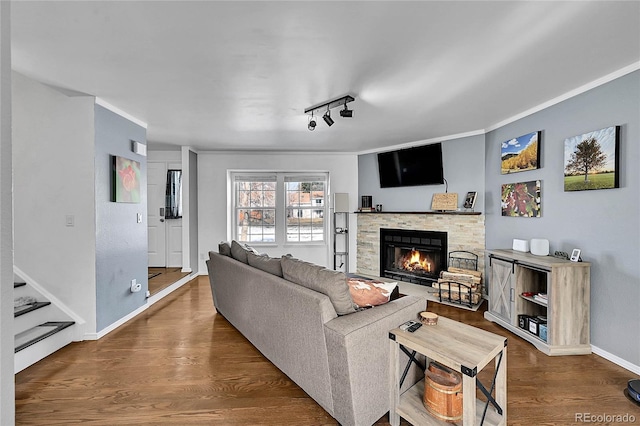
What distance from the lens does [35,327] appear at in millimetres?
2590

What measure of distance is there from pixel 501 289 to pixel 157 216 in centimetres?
555

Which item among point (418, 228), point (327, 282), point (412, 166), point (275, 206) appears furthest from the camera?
point (275, 206)

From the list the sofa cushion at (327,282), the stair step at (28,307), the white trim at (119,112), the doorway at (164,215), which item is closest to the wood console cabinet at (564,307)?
the sofa cushion at (327,282)

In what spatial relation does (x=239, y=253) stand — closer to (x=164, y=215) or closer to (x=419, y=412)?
(x=419, y=412)

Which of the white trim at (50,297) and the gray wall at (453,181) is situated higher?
the gray wall at (453,181)

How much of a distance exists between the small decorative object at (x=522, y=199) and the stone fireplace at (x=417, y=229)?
0.47 meters

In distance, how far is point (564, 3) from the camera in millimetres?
1447

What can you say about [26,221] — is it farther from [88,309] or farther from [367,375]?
[367,375]

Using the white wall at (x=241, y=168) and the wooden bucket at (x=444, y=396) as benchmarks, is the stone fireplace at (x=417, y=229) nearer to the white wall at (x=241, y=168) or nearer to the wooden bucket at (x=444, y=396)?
the white wall at (x=241, y=168)

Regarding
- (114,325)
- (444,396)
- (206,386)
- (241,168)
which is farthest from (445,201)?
(114,325)

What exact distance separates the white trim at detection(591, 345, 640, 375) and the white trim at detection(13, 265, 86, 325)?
4.81 metres

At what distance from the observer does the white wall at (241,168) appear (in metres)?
5.26

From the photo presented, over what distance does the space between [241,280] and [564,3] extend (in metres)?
2.91

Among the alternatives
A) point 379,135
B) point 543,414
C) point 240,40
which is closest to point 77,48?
point 240,40
